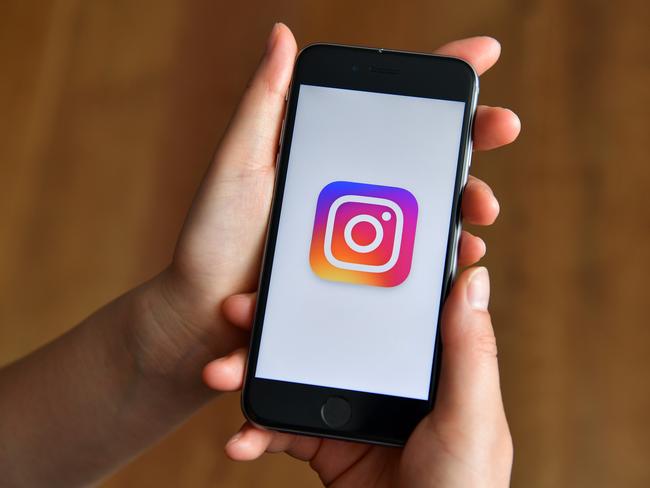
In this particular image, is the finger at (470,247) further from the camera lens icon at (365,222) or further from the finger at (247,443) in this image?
the finger at (247,443)

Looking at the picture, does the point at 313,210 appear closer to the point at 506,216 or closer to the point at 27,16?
the point at 506,216

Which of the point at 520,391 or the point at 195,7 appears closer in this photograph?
the point at 520,391

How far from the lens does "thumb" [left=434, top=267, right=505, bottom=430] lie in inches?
17.4

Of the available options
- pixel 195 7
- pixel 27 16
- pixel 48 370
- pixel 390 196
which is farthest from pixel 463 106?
pixel 27 16

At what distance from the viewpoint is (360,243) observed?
506mm

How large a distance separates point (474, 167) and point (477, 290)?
443 mm

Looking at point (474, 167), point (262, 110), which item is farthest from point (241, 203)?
point (474, 167)

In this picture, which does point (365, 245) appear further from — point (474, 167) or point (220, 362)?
point (474, 167)

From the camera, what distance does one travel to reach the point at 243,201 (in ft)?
1.76

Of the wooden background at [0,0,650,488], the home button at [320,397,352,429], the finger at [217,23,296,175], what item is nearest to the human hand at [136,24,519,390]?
the finger at [217,23,296,175]

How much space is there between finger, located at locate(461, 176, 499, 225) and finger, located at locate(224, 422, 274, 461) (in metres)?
0.18

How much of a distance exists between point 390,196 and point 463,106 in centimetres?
7

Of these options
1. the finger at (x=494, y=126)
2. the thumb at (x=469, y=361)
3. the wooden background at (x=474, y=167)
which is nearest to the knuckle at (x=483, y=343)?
the thumb at (x=469, y=361)

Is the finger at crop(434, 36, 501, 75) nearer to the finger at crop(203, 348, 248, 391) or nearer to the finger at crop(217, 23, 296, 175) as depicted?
the finger at crop(217, 23, 296, 175)
